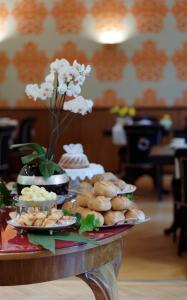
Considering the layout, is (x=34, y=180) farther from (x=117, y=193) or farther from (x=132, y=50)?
(x=132, y=50)

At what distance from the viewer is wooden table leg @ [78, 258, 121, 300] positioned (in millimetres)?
1952

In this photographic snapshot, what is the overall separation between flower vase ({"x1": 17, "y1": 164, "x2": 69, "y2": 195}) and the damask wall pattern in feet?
20.7

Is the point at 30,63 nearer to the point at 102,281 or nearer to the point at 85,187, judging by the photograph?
the point at 85,187

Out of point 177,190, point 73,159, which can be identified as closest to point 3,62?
point 177,190

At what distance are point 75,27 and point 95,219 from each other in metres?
6.94

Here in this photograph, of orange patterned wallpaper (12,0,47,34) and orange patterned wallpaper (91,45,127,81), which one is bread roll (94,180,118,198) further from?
orange patterned wallpaper (12,0,47,34)

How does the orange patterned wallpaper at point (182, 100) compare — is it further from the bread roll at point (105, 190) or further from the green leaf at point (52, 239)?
the green leaf at point (52, 239)

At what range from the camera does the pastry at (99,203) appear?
200 cm

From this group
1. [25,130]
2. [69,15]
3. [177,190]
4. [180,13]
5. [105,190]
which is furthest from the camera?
[69,15]

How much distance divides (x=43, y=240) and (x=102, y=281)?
353 mm

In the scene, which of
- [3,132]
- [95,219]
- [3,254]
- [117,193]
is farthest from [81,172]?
[3,132]

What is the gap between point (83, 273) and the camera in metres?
1.91

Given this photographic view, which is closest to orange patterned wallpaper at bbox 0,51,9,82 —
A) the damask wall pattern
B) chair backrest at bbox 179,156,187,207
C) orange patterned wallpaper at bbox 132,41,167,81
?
the damask wall pattern

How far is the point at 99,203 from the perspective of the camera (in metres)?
2.01
